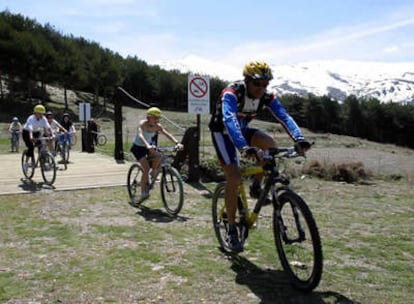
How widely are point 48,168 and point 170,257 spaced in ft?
19.5

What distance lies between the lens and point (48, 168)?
10.2m

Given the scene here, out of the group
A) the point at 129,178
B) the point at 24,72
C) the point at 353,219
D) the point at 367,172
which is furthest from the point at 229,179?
the point at 24,72

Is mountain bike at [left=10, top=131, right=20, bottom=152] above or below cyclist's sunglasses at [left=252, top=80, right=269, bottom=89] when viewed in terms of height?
below

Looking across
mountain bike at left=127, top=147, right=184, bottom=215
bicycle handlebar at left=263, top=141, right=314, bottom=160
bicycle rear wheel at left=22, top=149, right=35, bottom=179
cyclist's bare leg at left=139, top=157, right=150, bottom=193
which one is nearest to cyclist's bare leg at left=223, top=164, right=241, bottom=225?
bicycle handlebar at left=263, top=141, right=314, bottom=160

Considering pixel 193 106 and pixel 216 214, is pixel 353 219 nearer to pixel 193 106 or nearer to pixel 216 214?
pixel 216 214

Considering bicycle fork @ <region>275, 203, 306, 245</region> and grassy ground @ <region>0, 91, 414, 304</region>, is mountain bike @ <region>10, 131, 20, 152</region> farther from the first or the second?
bicycle fork @ <region>275, 203, 306, 245</region>

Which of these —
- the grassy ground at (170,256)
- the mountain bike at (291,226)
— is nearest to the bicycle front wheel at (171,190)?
the grassy ground at (170,256)

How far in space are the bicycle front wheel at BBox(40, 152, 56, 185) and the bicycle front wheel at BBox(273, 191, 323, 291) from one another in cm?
704

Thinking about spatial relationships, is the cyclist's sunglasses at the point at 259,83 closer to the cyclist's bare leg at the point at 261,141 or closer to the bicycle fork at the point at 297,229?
the cyclist's bare leg at the point at 261,141

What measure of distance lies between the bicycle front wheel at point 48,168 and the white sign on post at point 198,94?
10.7 feet

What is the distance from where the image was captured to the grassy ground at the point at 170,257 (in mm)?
4141

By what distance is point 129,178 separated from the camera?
871 centimetres

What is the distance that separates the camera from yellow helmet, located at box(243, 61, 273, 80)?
4.43 metres

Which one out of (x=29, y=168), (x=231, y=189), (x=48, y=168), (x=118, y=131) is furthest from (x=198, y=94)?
(x=231, y=189)
